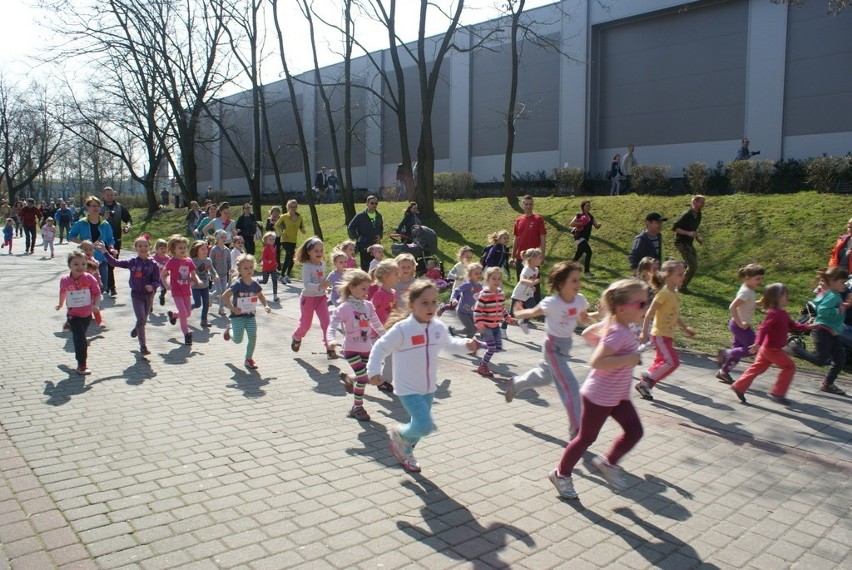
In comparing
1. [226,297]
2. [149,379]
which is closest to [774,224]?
[226,297]

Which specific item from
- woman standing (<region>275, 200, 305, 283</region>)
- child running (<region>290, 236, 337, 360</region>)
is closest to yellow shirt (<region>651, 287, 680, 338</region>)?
child running (<region>290, 236, 337, 360</region>)

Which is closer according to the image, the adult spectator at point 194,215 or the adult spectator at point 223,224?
the adult spectator at point 223,224

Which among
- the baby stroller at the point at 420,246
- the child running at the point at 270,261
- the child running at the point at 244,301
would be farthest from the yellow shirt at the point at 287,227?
the child running at the point at 244,301

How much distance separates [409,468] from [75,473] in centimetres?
245

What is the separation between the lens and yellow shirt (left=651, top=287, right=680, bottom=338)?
7493 millimetres

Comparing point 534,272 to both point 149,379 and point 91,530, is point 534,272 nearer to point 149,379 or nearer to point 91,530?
point 149,379

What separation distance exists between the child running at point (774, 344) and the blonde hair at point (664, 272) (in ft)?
2.99

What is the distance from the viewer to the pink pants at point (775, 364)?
24.2 feet

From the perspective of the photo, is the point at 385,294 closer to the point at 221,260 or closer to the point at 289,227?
the point at 221,260

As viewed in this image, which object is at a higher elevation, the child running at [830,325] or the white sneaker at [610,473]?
the child running at [830,325]

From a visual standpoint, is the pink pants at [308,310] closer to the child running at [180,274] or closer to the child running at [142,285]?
the child running at [180,274]

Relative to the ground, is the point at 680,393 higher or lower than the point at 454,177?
lower

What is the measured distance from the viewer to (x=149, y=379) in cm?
805

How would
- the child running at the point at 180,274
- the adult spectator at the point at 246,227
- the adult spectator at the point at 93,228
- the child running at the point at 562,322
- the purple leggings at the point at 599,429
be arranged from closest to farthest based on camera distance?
the purple leggings at the point at 599,429, the child running at the point at 562,322, the child running at the point at 180,274, the adult spectator at the point at 93,228, the adult spectator at the point at 246,227
